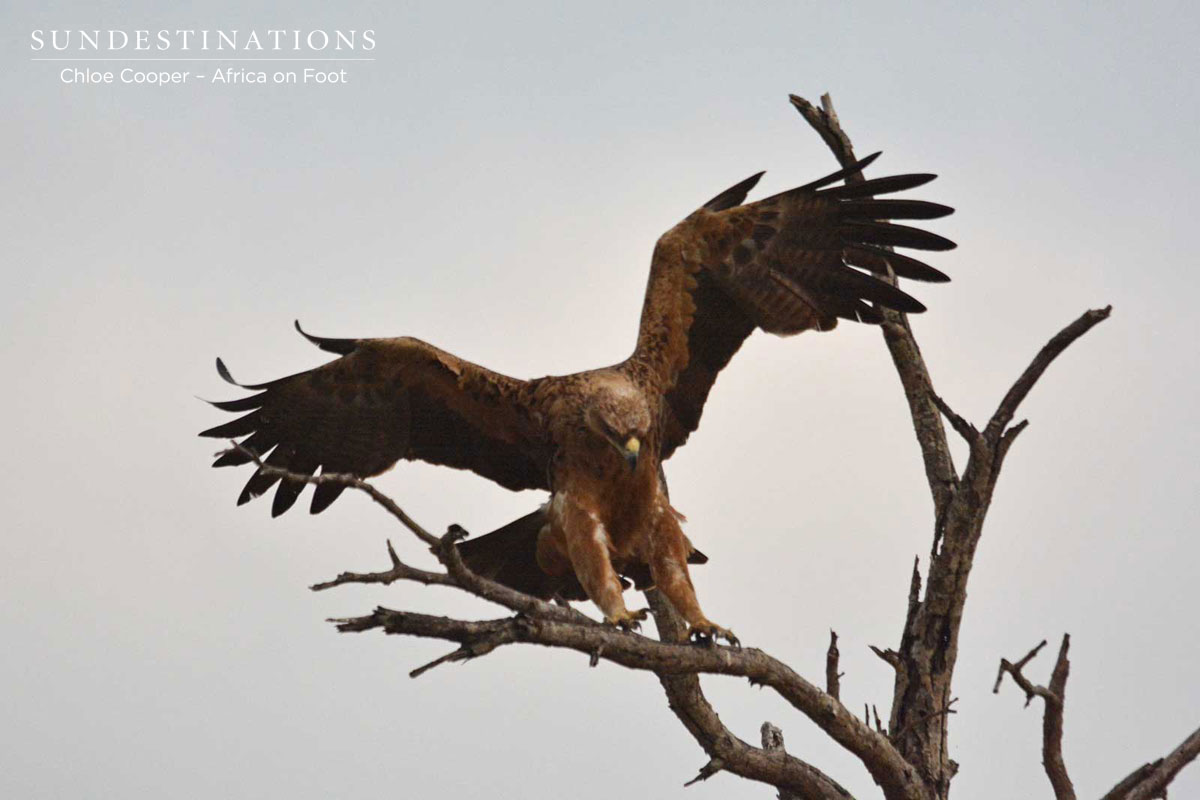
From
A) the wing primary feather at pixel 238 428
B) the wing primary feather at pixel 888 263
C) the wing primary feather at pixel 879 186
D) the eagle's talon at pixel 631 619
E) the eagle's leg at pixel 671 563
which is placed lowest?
the eagle's talon at pixel 631 619

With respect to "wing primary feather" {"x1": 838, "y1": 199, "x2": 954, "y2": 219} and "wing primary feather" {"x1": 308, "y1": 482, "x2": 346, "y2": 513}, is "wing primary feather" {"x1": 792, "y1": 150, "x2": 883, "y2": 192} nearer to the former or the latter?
"wing primary feather" {"x1": 838, "y1": 199, "x2": 954, "y2": 219}

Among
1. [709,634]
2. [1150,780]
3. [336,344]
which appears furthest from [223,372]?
[1150,780]

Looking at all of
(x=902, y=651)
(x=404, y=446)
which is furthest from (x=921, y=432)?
(x=404, y=446)

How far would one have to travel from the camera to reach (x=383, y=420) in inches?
307

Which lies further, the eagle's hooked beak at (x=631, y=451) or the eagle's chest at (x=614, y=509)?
the eagle's chest at (x=614, y=509)

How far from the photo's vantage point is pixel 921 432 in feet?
25.7

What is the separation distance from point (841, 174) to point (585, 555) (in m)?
2.47

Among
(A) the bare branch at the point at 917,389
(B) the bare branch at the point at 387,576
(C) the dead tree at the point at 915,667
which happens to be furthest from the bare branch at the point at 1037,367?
(B) the bare branch at the point at 387,576

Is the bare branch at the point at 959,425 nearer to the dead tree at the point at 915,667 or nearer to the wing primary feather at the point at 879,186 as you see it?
the dead tree at the point at 915,667

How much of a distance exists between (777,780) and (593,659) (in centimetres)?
210

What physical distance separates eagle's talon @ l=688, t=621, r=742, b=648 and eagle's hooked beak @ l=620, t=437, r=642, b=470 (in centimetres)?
80

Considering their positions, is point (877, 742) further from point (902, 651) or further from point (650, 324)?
point (650, 324)

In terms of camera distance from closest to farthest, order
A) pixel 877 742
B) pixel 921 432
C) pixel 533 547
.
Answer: pixel 877 742 → pixel 533 547 → pixel 921 432

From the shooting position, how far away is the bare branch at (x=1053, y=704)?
683cm
